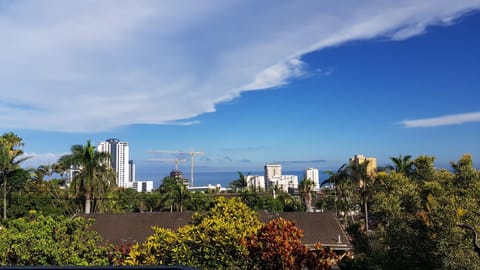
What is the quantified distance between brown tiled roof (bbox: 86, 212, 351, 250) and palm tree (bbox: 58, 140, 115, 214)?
4832 millimetres

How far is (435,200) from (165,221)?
1201cm

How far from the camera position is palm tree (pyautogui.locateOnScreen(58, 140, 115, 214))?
20234 mm

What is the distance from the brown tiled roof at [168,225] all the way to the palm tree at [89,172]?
4832mm

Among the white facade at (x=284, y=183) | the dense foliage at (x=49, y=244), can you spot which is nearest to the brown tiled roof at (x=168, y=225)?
the dense foliage at (x=49, y=244)

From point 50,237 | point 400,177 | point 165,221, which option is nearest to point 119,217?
point 165,221

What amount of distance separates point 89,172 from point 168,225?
7088mm

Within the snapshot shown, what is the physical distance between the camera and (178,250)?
7.55 m

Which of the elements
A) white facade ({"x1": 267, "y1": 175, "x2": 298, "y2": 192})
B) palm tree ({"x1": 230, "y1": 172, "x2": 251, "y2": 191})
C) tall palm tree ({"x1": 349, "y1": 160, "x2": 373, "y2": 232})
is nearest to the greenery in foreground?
tall palm tree ({"x1": 349, "y1": 160, "x2": 373, "y2": 232})

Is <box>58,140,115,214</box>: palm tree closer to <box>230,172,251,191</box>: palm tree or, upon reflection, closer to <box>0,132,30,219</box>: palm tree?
<box>0,132,30,219</box>: palm tree

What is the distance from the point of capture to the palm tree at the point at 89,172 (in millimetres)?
20234

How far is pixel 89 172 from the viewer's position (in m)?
20.3

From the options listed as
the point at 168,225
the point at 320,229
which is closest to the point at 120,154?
the point at 168,225

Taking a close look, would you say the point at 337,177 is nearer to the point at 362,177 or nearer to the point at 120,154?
the point at 362,177

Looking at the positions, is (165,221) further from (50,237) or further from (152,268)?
(152,268)
